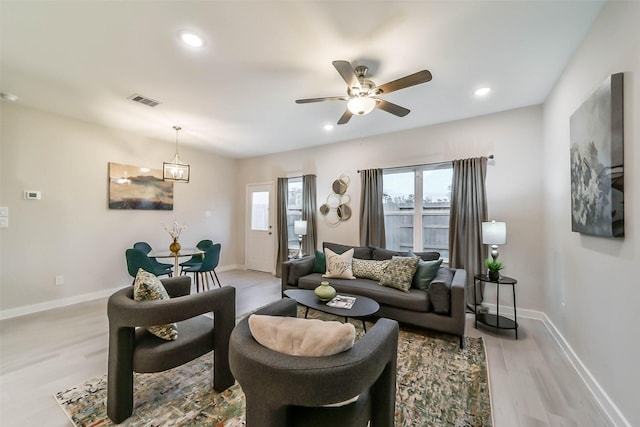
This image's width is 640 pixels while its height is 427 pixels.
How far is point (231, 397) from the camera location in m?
1.84

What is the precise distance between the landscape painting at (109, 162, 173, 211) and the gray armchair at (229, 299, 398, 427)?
438 centimetres

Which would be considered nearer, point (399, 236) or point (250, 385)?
point (250, 385)

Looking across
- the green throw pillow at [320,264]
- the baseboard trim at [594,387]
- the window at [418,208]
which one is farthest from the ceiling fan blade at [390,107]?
the baseboard trim at [594,387]

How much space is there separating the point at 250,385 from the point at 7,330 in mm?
3867

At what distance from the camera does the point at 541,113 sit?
3.21m

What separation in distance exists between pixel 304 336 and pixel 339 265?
2545 mm

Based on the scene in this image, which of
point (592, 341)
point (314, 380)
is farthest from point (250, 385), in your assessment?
point (592, 341)

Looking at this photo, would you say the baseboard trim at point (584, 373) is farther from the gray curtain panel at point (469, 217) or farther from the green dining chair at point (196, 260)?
the green dining chair at point (196, 260)

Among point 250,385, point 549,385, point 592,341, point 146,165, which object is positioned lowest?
point 549,385

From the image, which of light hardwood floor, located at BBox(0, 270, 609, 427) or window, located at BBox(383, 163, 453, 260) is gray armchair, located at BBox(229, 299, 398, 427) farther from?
window, located at BBox(383, 163, 453, 260)

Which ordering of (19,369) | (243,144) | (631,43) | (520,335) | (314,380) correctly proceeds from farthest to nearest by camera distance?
(243,144), (520,335), (19,369), (631,43), (314,380)

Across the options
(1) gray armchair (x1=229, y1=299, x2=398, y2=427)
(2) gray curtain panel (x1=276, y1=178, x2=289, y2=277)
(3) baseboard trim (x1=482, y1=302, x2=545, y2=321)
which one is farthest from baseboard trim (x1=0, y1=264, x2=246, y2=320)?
(3) baseboard trim (x1=482, y1=302, x2=545, y2=321)

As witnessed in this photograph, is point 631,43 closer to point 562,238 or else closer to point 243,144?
point 562,238

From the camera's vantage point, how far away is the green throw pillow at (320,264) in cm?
388
